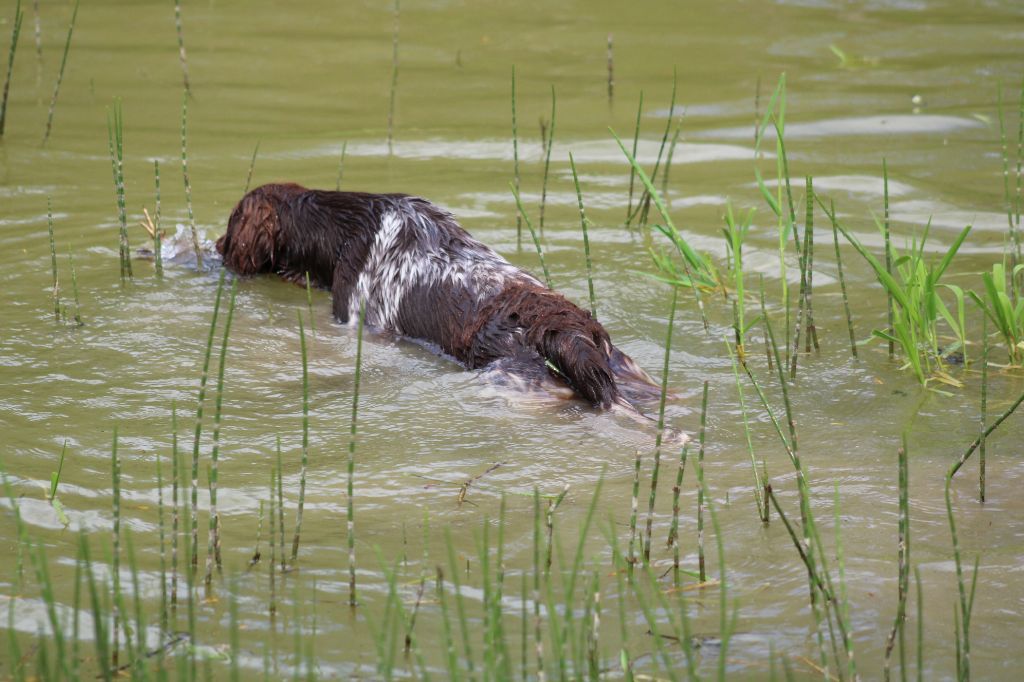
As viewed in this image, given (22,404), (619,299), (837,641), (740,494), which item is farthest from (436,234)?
(837,641)

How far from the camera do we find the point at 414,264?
567 cm

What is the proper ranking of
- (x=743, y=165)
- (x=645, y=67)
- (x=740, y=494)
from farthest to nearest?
(x=645, y=67), (x=743, y=165), (x=740, y=494)

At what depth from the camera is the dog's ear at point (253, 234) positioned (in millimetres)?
6145

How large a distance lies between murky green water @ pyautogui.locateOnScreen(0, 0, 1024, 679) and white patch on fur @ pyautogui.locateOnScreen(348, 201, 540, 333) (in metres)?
0.23

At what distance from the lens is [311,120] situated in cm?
820

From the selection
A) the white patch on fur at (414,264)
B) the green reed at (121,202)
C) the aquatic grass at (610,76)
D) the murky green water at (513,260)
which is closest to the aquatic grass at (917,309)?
the murky green water at (513,260)

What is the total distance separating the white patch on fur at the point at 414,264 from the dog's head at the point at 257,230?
55 cm

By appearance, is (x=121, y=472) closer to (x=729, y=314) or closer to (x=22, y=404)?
(x=22, y=404)

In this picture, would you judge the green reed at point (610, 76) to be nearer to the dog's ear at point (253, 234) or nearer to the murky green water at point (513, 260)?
the murky green water at point (513, 260)

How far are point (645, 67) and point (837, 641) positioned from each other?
22.2 ft

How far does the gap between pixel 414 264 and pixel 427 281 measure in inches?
5.5

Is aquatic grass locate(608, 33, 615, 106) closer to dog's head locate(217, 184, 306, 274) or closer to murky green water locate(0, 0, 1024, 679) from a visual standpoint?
murky green water locate(0, 0, 1024, 679)

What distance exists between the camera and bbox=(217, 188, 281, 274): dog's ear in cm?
614

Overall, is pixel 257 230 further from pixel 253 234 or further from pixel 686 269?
pixel 686 269
